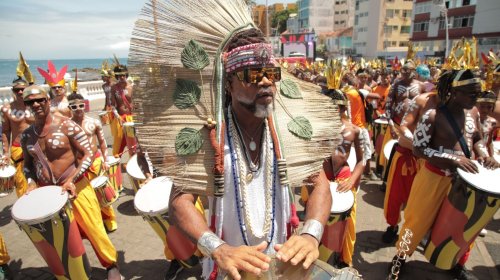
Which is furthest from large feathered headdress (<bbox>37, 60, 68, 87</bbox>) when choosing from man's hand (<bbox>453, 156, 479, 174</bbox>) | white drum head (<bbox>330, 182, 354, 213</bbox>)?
man's hand (<bbox>453, 156, 479, 174</bbox>)

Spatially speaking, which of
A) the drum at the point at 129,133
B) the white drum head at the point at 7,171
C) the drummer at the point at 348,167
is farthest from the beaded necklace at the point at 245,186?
the drum at the point at 129,133

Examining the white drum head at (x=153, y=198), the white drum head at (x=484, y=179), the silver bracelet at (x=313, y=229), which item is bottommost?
the white drum head at (x=153, y=198)

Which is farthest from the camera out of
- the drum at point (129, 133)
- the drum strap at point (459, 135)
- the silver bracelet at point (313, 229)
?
the drum at point (129, 133)

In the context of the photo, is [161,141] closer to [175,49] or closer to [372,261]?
[175,49]

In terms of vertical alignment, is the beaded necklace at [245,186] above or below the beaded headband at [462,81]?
below

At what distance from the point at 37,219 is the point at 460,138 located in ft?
14.3

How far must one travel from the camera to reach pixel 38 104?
129 inches

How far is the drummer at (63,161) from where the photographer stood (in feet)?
11.1

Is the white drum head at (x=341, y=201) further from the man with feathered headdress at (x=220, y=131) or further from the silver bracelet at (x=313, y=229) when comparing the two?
the silver bracelet at (x=313, y=229)

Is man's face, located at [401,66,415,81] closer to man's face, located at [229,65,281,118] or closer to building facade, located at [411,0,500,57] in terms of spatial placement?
man's face, located at [229,65,281,118]

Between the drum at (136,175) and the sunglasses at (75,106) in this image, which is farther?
the sunglasses at (75,106)

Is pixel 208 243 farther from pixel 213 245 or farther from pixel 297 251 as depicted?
pixel 297 251

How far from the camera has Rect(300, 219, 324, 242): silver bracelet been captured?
1.62 metres

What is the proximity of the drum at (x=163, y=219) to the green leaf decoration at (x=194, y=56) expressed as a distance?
1.89 meters
